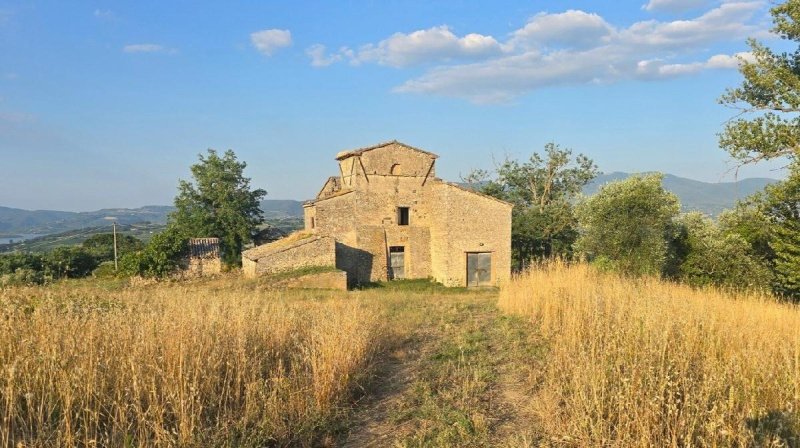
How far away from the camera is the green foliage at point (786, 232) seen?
13.8 m

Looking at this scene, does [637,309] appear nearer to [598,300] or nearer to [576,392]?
[598,300]

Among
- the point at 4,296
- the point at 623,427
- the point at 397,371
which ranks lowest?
the point at 397,371

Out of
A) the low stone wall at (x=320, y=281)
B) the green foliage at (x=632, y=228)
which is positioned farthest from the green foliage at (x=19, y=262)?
the green foliage at (x=632, y=228)

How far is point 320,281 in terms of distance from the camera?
67.3ft

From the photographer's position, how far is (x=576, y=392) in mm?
3994

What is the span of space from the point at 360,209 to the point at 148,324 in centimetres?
1814

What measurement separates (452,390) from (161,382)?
313 cm

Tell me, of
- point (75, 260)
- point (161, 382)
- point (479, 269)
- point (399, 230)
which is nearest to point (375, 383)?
point (161, 382)

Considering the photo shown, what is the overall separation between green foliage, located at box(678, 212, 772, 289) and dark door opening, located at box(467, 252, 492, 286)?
8.41 metres

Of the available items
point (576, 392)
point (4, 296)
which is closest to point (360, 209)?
point (4, 296)

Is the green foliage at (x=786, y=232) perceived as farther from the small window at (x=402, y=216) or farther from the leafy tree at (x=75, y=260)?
the leafy tree at (x=75, y=260)

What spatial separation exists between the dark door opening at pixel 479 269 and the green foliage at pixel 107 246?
26.0 meters

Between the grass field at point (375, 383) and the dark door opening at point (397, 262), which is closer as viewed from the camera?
the grass field at point (375, 383)

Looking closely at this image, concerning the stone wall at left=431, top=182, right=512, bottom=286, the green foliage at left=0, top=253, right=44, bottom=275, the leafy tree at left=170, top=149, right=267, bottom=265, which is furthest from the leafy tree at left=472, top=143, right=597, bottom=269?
the green foliage at left=0, top=253, right=44, bottom=275
